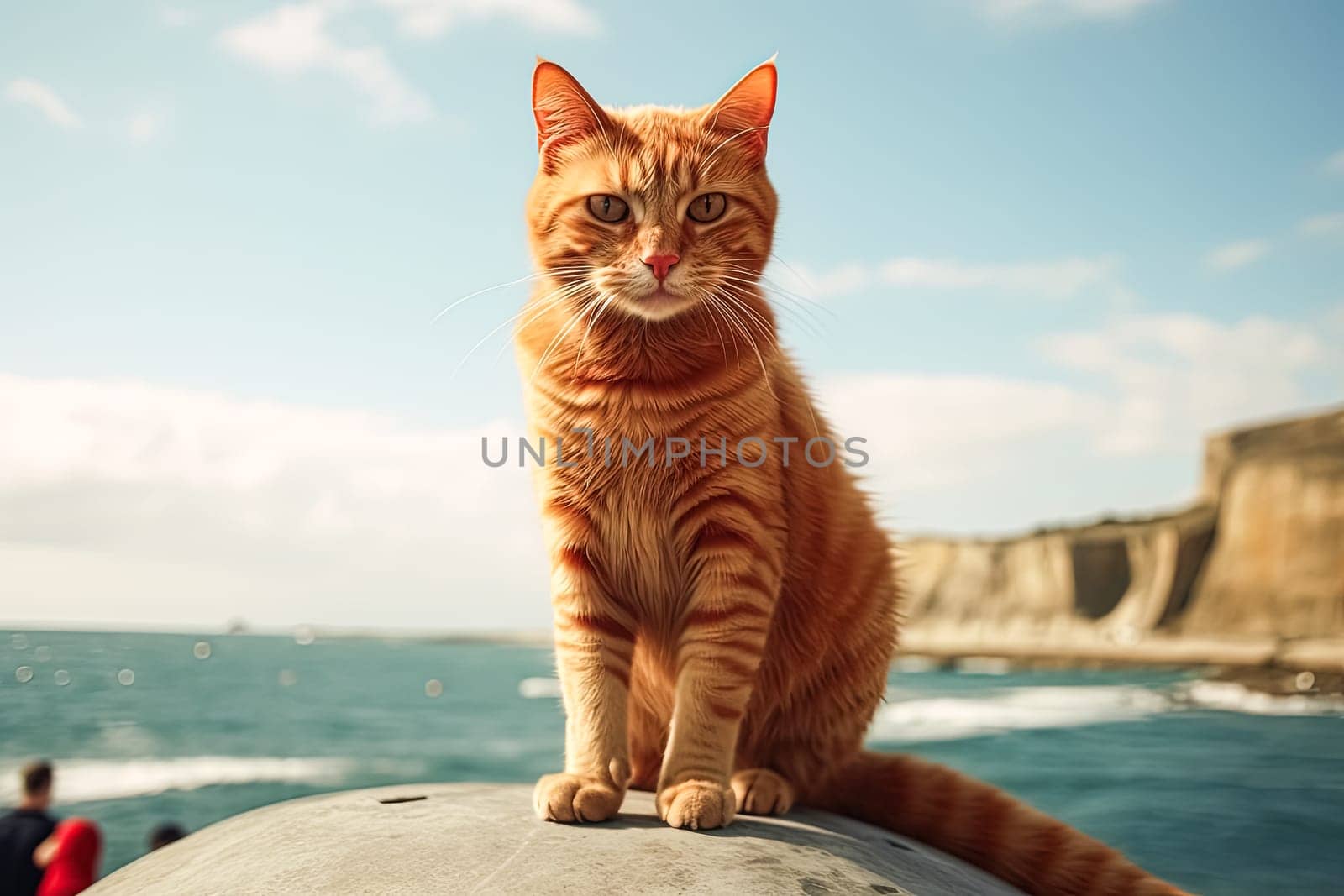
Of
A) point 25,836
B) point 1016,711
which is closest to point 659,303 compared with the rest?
point 25,836

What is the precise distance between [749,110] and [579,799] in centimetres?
166

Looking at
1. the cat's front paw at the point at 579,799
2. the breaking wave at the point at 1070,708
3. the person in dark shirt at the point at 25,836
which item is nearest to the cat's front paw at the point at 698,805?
the cat's front paw at the point at 579,799

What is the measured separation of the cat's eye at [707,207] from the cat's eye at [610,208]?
0.15 metres

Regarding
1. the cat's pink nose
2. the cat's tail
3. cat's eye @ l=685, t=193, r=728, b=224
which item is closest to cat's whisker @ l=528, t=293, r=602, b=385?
the cat's pink nose

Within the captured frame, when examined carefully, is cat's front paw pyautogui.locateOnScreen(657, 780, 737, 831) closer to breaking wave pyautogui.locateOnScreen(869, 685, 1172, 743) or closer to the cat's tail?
the cat's tail

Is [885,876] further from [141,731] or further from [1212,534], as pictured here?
[1212,534]

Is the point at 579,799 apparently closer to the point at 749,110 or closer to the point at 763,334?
the point at 763,334

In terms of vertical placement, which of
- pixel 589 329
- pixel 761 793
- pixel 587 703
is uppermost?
pixel 589 329

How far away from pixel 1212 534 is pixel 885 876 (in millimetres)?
29914

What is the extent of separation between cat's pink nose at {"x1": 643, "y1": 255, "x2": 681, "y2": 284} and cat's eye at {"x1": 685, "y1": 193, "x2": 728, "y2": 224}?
16 cm

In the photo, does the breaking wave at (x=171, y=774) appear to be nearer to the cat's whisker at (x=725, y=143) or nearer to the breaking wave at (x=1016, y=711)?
the breaking wave at (x=1016, y=711)

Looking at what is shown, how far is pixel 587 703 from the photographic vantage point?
7.47ft

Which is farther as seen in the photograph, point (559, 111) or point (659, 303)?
point (559, 111)

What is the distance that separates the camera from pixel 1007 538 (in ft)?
108
